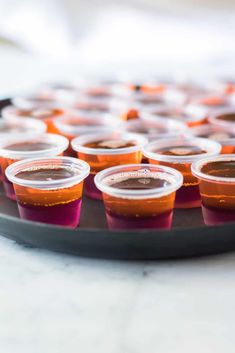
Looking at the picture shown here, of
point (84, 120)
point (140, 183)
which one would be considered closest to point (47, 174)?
point (140, 183)

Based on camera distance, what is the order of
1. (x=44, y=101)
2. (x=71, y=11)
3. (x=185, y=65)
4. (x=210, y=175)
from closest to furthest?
(x=210, y=175) → (x=44, y=101) → (x=185, y=65) → (x=71, y=11)

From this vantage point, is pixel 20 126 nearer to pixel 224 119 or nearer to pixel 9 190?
pixel 9 190

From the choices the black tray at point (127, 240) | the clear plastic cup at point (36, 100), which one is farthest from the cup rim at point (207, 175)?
the clear plastic cup at point (36, 100)

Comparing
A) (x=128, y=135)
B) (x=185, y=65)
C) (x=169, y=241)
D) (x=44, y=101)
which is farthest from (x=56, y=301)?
(x=185, y=65)

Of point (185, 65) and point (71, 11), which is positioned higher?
point (71, 11)

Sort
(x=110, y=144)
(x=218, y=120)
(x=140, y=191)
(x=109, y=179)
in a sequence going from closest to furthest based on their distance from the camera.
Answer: (x=140, y=191) → (x=109, y=179) → (x=110, y=144) → (x=218, y=120)

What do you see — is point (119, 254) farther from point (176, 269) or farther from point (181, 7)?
point (181, 7)

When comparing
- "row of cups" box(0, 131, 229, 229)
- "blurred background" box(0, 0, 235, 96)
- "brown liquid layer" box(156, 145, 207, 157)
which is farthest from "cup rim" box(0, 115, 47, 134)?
"blurred background" box(0, 0, 235, 96)
